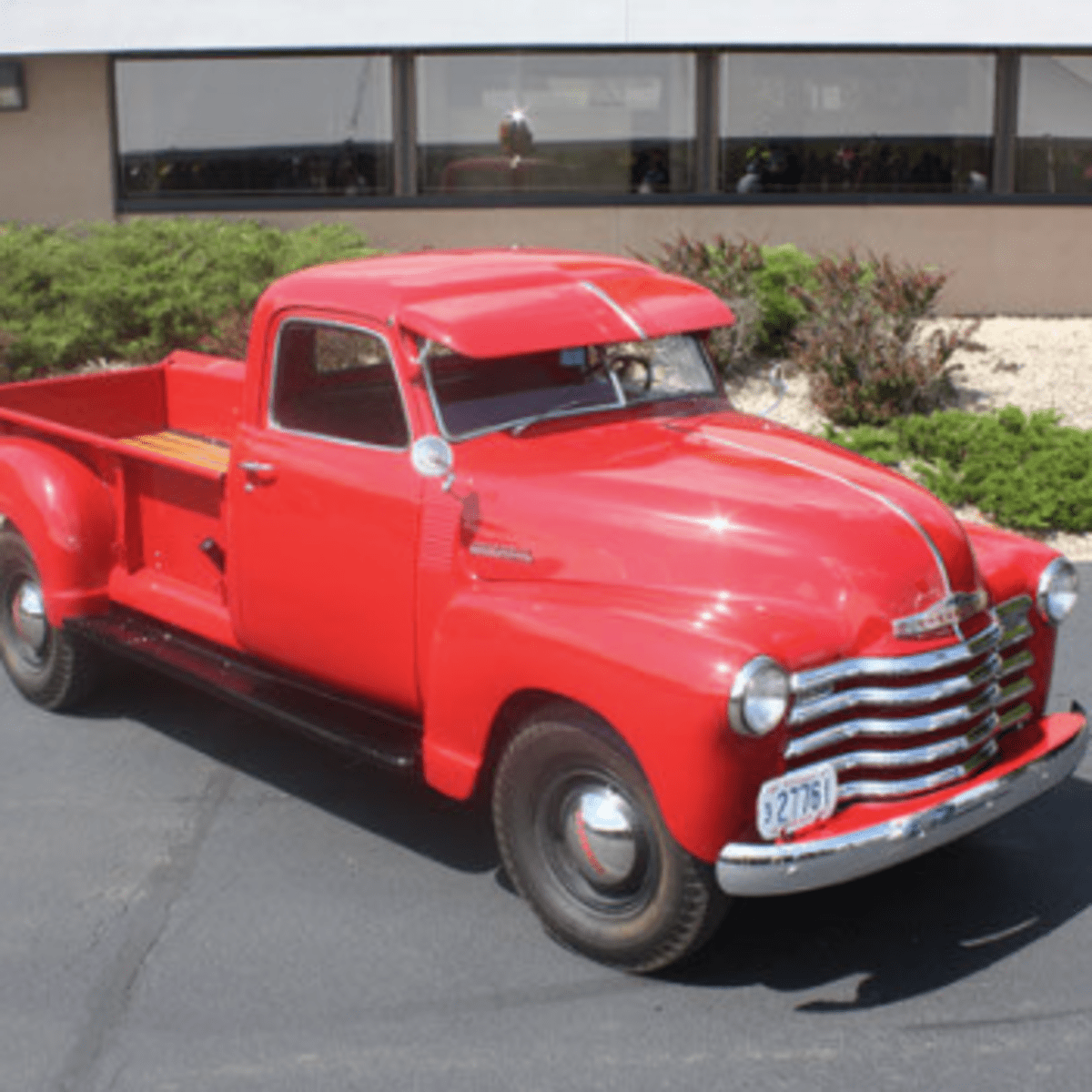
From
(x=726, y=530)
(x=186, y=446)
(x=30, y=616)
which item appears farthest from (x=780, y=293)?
(x=726, y=530)

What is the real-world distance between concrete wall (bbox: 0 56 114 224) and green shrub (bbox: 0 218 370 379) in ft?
5.06

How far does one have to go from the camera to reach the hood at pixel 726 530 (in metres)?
4.70

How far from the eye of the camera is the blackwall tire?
22.8ft

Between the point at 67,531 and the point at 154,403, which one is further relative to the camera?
the point at 154,403

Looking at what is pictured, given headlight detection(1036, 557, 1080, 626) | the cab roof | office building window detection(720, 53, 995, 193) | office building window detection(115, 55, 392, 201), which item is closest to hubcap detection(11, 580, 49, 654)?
the cab roof

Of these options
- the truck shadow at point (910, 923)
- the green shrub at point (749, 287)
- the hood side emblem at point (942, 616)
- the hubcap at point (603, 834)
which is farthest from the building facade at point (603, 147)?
the hubcap at point (603, 834)

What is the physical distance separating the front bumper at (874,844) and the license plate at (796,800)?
52mm

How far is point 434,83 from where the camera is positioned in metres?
14.3

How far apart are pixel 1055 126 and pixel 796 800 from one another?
11565 mm

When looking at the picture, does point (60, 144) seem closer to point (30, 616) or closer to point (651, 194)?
point (651, 194)

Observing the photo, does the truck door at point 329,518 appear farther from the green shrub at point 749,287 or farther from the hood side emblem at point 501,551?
the green shrub at point 749,287

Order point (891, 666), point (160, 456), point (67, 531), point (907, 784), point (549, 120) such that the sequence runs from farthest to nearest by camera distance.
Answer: point (549, 120) → point (67, 531) → point (160, 456) → point (907, 784) → point (891, 666)

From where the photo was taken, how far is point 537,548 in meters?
5.08

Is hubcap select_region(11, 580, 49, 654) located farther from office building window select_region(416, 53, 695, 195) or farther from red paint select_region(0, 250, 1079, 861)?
office building window select_region(416, 53, 695, 195)
